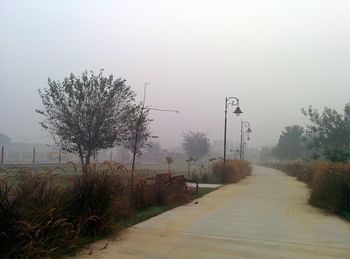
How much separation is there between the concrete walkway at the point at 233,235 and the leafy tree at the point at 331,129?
27.8m

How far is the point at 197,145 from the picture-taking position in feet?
247

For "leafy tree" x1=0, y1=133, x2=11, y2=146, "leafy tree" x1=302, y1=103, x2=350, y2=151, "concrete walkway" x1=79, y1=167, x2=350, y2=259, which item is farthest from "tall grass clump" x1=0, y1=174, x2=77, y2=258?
"leafy tree" x1=0, y1=133, x2=11, y2=146

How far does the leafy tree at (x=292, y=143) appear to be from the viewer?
2832 inches

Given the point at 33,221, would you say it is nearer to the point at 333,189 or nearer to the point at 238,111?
the point at 333,189

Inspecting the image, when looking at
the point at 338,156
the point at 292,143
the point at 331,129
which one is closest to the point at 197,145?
the point at 292,143

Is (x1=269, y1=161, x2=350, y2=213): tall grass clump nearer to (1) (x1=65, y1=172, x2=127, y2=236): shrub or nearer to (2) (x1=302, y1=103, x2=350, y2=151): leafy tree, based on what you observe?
(1) (x1=65, y1=172, x2=127, y2=236): shrub

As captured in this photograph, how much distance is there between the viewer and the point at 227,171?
27109 mm

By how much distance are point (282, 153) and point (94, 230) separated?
71435mm

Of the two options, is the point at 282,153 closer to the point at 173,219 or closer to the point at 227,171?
the point at 227,171

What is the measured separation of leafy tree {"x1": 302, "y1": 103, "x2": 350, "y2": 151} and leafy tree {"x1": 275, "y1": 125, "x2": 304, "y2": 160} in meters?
30.4

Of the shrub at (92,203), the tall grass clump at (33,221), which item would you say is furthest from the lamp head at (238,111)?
the tall grass clump at (33,221)

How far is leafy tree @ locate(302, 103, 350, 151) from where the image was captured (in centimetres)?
3894

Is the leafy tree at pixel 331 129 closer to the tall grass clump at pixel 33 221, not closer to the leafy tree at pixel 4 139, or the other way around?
the tall grass clump at pixel 33 221

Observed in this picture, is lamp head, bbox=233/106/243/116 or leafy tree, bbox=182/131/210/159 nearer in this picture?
lamp head, bbox=233/106/243/116
